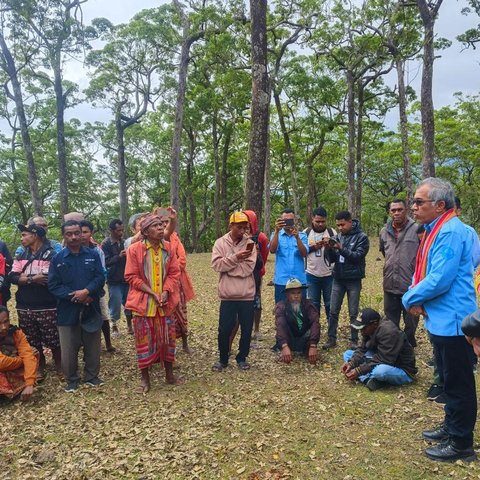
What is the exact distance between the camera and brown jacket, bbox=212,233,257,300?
17.5 feet

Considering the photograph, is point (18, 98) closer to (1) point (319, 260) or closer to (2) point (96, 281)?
(2) point (96, 281)

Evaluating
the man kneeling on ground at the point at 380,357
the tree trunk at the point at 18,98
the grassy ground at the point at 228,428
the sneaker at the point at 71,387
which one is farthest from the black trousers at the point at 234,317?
the tree trunk at the point at 18,98

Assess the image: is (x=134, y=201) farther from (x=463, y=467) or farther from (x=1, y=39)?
(x=463, y=467)

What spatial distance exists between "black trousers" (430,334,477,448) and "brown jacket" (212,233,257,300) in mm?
2568

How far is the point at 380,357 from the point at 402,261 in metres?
1.31

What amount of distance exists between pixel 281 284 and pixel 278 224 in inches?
35.3

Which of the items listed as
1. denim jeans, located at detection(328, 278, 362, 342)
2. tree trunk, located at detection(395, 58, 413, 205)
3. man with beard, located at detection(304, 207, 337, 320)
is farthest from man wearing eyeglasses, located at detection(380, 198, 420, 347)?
tree trunk, located at detection(395, 58, 413, 205)

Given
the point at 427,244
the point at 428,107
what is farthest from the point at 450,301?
the point at 428,107

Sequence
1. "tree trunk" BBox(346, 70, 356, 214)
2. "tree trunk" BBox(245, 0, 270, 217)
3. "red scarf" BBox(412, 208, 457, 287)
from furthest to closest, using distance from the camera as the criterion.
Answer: "tree trunk" BBox(346, 70, 356, 214) → "tree trunk" BBox(245, 0, 270, 217) → "red scarf" BBox(412, 208, 457, 287)

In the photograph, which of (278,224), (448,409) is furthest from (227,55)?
(448,409)

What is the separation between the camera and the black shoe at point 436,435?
12.0ft

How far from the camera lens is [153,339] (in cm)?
497

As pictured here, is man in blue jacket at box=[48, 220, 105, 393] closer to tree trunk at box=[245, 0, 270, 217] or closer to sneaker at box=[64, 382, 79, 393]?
sneaker at box=[64, 382, 79, 393]

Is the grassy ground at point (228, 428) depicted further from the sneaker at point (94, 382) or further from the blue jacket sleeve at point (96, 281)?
the blue jacket sleeve at point (96, 281)
